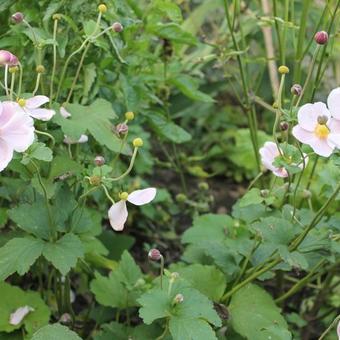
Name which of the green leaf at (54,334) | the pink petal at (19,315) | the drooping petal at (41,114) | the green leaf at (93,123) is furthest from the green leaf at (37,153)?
the pink petal at (19,315)

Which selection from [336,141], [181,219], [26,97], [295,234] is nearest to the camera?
[336,141]

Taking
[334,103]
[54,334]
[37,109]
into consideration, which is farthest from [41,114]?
[334,103]

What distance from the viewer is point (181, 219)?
2.24 m

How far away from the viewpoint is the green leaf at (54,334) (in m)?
1.15

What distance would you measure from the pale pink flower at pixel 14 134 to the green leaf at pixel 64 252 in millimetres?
244

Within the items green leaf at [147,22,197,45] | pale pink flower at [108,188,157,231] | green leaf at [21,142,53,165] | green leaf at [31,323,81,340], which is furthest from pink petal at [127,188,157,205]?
green leaf at [147,22,197,45]

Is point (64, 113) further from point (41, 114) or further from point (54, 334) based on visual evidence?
point (54, 334)

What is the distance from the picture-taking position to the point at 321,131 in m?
1.08

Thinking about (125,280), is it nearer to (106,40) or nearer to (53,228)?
(53,228)

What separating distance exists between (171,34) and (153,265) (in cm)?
65

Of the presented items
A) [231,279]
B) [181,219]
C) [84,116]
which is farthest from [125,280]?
[181,219]

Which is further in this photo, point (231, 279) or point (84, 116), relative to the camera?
point (231, 279)

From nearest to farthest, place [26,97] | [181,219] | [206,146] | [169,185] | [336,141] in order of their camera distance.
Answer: [336,141] < [26,97] < [181,219] < [169,185] < [206,146]

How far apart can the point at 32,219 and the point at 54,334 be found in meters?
0.21
